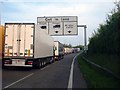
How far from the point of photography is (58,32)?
51844 mm

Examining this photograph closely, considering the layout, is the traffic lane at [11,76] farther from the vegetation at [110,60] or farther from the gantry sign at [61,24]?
the gantry sign at [61,24]

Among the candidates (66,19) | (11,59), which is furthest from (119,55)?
(66,19)

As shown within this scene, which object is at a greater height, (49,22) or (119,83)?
(49,22)

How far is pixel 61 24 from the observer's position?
50844 mm

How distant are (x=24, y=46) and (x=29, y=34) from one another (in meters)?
1.08

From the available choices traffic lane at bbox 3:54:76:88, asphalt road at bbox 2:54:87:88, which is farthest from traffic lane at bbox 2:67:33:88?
traffic lane at bbox 3:54:76:88

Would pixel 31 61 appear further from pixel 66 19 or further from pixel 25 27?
pixel 66 19

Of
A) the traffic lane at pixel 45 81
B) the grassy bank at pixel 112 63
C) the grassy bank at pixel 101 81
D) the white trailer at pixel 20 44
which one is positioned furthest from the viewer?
the white trailer at pixel 20 44

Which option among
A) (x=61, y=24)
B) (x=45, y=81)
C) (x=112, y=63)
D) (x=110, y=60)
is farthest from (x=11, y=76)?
(x=61, y=24)

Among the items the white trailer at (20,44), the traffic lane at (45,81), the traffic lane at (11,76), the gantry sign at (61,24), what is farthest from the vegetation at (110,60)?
the gantry sign at (61,24)

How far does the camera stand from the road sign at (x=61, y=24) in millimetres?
50781

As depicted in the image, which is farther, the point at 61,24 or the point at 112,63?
the point at 61,24

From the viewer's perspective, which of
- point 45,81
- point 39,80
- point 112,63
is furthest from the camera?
point 112,63

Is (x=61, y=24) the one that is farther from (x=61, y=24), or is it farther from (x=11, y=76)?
(x=11, y=76)
